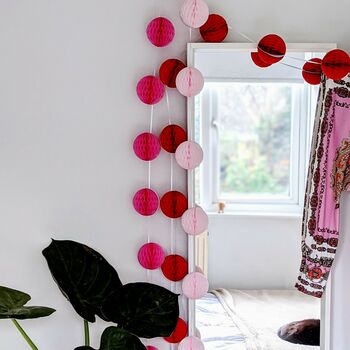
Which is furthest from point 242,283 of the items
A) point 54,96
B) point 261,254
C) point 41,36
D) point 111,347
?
point 41,36

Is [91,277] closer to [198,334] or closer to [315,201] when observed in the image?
[198,334]

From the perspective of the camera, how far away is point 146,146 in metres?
1.42

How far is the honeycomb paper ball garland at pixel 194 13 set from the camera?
4.40 feet

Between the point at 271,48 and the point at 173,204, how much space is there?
1.58 feet

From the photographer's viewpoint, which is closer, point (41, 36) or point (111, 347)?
point (111, 347)

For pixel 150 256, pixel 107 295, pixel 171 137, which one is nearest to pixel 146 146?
pixel 171 137

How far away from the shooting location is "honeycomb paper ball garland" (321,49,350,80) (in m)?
1.33

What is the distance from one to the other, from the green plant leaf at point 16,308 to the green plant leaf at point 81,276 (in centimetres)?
8

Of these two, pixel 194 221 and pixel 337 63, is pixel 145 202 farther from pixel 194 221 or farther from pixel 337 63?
pixel 337 63

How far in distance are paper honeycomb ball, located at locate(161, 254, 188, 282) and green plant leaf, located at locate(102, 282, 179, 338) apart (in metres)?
0.13

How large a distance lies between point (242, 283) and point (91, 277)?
1.45ft

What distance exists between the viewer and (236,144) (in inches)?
61.1

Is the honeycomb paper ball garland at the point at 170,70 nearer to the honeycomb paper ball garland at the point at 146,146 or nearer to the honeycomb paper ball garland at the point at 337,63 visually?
the honeycomb paper ball garland at the point at 146,146

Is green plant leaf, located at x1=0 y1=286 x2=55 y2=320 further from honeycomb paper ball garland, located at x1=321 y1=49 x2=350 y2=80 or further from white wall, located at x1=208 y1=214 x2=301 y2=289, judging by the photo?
honeycomb paper ball garland, located at x1=321 y1=49 x2=350 y2=80
